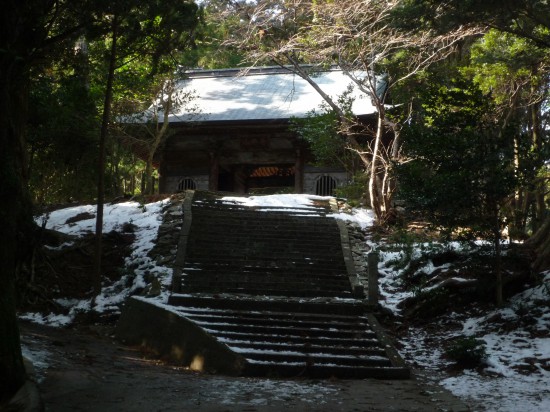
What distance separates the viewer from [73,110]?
17859 mm

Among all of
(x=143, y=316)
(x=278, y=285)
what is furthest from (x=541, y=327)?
(x=143, y=316)

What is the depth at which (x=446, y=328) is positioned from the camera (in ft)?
34.4

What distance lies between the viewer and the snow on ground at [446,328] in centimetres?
705

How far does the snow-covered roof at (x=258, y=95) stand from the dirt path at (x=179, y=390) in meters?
13.3

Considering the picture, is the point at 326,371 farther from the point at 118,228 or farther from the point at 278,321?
the point at 118,228

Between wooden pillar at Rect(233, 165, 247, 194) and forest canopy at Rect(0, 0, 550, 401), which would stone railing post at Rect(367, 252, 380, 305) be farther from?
wooden pillar at Rect(233, 165, 247, 194)

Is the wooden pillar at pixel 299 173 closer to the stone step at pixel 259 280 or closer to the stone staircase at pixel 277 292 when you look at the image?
the stone staircase at pixel 277 292

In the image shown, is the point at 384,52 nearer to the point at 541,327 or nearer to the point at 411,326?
the point at 411,326

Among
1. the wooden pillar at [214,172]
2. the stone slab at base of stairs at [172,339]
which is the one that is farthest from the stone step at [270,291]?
the wooden pillar at [214,172]

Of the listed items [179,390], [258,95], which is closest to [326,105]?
[258,95]

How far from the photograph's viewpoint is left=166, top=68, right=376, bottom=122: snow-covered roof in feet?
71.1

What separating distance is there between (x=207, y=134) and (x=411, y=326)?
13574 mm

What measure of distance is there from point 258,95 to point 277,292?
14.7 m

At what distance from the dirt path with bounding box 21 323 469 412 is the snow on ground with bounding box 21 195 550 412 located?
26 centimetres
